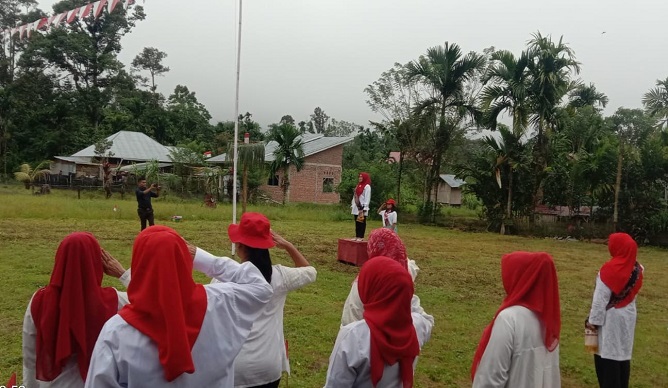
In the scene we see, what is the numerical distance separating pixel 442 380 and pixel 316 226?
485 inches

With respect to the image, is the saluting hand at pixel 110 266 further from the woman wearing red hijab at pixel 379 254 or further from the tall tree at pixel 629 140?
the tall tree at pixel 629 140

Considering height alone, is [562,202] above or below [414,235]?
above

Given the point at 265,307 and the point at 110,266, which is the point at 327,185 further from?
the point at 110,266

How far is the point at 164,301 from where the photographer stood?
5.25 ft

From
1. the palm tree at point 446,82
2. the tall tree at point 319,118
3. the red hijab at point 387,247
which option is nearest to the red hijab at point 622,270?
the red hijab at point 387,247

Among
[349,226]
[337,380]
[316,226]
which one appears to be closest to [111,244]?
[316,226]

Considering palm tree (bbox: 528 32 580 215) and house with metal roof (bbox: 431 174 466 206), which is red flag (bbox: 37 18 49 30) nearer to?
palm tree (bbox: 528 32 580 215)

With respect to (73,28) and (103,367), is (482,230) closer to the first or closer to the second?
(103,367)

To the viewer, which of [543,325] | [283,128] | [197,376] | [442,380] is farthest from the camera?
[283,128]

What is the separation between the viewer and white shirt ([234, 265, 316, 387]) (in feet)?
8.62

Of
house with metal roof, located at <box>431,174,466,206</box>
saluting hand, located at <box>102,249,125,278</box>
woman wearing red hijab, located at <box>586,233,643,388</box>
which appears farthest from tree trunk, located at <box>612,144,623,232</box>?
house with metal roof, located at <box>431,174,466,206</box>

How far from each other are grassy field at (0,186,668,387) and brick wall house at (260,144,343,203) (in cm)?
903

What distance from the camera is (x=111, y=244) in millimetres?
10742

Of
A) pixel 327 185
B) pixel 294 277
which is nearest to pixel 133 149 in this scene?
pixel 327 185
